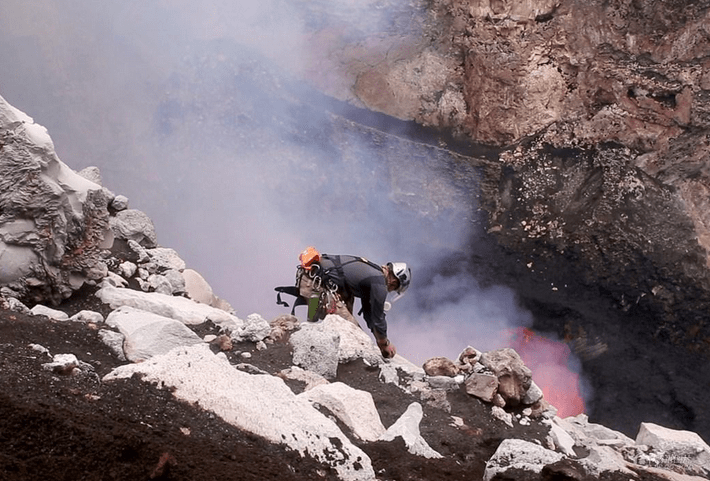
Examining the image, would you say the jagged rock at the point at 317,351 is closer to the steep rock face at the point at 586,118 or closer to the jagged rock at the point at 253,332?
the jagged rock at the point at 253,332

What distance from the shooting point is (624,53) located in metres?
8.34

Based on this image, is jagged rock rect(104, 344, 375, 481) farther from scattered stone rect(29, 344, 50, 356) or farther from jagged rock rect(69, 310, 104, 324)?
jagged rock rect(69, 310, 104, 324)

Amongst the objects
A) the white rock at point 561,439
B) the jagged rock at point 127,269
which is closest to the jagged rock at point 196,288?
the jagged rock at point 127,269

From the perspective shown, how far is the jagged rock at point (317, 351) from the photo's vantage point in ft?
13.9

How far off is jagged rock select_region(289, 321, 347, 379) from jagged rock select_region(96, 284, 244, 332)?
0.51m

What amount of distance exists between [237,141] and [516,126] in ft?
12.9

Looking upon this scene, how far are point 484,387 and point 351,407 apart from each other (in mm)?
1017

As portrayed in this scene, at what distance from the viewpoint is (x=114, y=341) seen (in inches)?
148

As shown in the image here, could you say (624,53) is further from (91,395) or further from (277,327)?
(91,395)

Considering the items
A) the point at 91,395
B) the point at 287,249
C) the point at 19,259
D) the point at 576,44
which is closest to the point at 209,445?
the point at 91,395

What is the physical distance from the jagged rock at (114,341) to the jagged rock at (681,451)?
3.11m

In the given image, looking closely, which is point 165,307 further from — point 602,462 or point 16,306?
point 602,462

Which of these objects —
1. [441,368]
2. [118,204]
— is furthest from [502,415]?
[118,204]

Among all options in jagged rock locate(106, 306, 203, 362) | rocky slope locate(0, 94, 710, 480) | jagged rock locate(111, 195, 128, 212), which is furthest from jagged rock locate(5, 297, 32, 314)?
jagged rock locate(111, 195, 128, 212)
